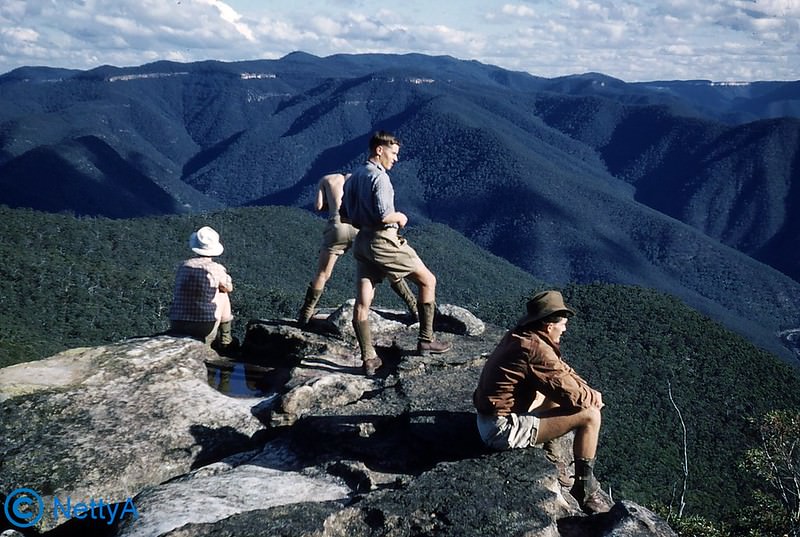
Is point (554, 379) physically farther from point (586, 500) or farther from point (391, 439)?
point (391, 439)

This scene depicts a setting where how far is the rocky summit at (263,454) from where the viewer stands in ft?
19.3

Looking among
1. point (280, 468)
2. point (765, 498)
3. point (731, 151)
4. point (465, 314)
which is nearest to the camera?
point (280, 468)

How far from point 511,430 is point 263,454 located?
266cm

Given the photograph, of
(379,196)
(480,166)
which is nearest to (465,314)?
(379,196)

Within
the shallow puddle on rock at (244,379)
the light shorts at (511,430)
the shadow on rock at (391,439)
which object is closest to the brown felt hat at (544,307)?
the light shorts at (511,430)

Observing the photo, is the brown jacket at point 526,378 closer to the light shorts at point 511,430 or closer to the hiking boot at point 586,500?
the light shorts at point 511,430

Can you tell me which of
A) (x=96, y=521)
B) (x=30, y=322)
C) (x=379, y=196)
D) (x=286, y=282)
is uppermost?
(x=379, y=196)

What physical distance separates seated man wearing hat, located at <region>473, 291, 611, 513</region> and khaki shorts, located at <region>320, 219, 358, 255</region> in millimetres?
4084

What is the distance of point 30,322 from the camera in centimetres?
3953

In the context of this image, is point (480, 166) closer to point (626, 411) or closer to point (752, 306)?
point (752, 306)

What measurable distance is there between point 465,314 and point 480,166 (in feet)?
513

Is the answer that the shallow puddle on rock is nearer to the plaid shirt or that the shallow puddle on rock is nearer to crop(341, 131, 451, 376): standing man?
the plaid shirt

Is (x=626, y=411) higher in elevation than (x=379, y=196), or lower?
lower

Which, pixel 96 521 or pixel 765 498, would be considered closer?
pixel 96 521
